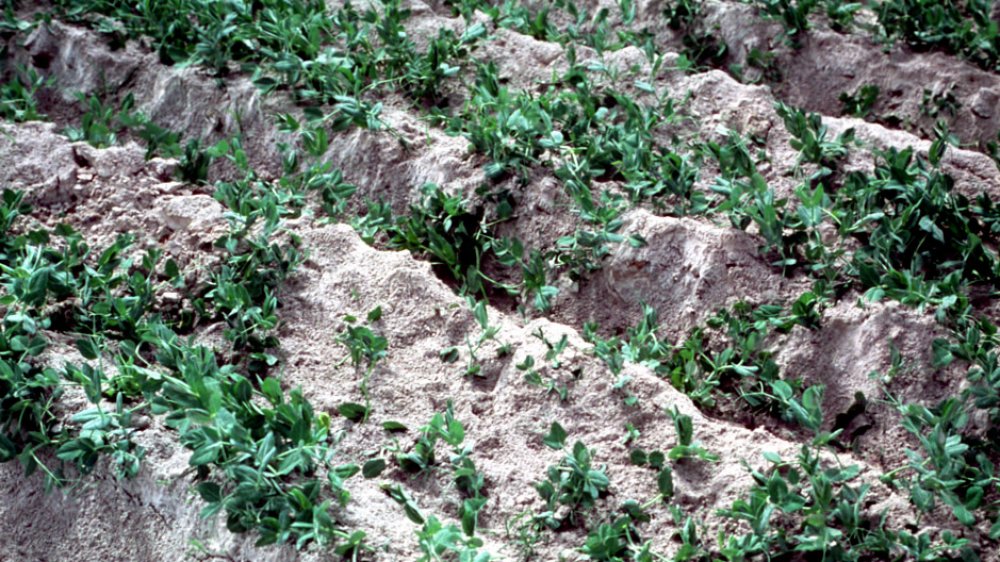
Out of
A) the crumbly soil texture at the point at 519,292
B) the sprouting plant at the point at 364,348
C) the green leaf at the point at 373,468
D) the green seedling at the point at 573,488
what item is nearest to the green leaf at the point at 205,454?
the crumbly soil texture at the point at 519,292

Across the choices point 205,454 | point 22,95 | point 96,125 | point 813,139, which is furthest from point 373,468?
point 22,95

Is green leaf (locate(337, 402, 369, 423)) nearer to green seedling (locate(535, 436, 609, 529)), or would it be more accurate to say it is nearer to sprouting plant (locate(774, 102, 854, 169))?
green seedling (locate(535, 436, 609, 529))

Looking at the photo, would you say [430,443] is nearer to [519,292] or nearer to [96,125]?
[519,292]

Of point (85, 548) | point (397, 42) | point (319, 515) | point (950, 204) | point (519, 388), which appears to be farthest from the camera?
point (397, 42)

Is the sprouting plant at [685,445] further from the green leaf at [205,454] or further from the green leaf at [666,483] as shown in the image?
the green leaf at [205,454]

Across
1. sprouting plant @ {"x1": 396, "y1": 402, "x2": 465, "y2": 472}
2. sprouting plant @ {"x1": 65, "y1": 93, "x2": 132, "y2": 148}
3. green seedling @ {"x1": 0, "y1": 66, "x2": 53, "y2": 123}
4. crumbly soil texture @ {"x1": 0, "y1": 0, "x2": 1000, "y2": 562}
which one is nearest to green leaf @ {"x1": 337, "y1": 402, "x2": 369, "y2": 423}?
crumbly soil texture @ {"x1": 0, "y1": 0, "x2": 1000, "y2": 562}

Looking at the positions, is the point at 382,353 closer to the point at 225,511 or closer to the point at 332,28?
the point at 225,511

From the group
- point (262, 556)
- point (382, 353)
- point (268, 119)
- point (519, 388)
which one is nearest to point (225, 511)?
point (262, 556)

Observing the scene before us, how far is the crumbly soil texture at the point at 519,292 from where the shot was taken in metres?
2.48

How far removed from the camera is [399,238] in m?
3.15

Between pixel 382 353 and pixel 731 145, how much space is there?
132cm

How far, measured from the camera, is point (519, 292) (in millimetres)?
3043

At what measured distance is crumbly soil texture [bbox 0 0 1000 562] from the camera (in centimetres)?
248

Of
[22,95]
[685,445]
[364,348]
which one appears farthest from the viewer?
[22,95]
